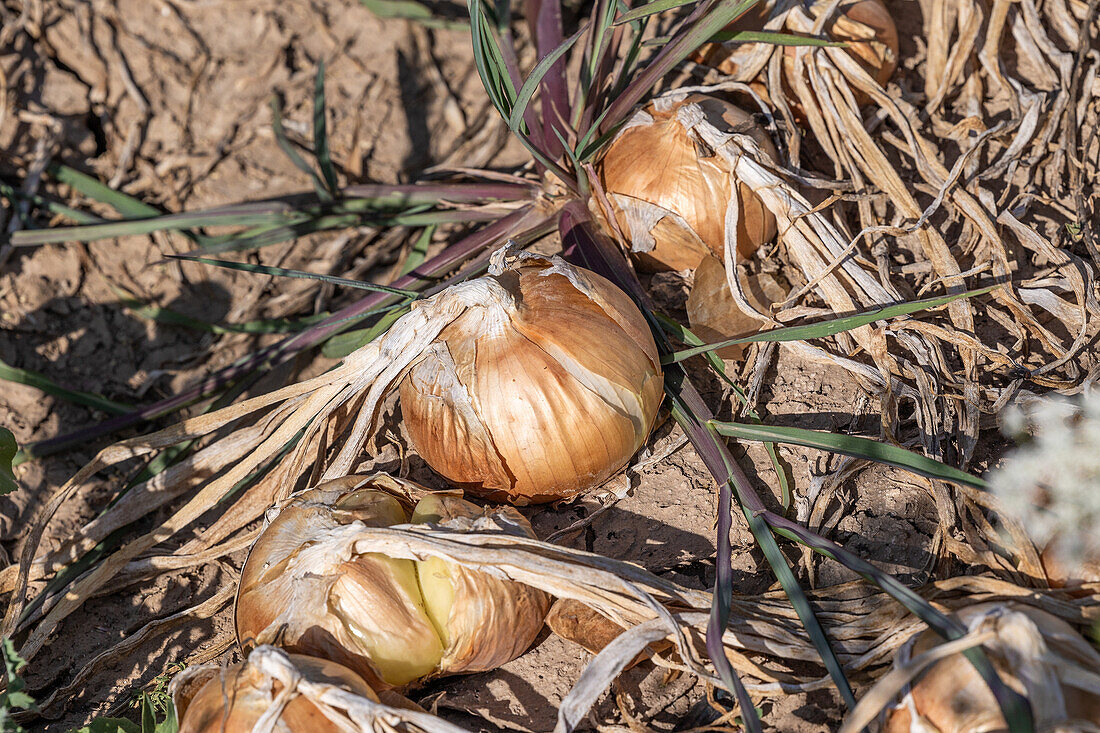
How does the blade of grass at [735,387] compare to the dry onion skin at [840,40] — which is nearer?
the blade of grass at [735,387]

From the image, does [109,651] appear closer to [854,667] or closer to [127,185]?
[854,667]

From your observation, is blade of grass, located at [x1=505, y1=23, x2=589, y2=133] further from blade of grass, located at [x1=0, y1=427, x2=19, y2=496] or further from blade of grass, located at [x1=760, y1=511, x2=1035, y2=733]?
blade of grass, located at [x1=0, y1=427, x2=19, y2=496]

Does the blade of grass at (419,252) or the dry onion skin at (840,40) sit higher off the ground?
the dry onion skin at (840,40)

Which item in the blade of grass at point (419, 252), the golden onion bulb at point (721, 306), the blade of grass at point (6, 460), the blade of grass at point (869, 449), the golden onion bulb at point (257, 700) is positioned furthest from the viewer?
the blade of grass at point (419, 252)

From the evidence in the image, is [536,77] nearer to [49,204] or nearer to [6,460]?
[6,460]

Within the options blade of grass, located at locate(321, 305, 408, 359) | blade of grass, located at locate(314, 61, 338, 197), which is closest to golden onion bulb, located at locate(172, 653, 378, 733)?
blade of grass, located at locate(321, 305, 408, 359)

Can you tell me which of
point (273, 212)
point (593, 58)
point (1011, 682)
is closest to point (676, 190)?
point (593, 58)

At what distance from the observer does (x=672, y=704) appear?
117 cm

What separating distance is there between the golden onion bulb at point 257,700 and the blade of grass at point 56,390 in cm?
100

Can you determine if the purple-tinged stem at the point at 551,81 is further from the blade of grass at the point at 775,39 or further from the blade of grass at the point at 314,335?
the blade of grass at the point at 775,39

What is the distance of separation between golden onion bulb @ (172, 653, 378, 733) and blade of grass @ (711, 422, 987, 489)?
0.70 m

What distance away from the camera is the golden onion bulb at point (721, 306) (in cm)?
145

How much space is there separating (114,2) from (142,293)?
99cm

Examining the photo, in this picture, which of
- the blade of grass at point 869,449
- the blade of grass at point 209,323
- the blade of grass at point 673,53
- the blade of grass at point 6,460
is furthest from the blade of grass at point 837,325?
the blade of grass at point 6,460
